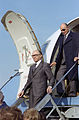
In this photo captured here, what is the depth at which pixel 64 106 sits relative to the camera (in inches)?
198

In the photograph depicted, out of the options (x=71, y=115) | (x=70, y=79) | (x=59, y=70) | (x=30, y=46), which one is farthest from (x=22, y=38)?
(x=71, y=115)

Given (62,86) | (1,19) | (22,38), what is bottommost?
(62,86)

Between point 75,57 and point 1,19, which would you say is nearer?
point 75,57

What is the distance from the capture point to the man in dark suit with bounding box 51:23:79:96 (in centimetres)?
523

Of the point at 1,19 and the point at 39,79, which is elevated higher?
the point at 1,19

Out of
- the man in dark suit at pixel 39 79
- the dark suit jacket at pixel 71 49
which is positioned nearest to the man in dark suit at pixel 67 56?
the dark suit jacket at pixel 71 49

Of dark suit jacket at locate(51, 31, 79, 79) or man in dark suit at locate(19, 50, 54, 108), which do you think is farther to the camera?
dark suit jacket at locate(51, 31, 79, 79)

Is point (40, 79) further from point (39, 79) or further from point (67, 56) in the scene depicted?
point (67, 56)

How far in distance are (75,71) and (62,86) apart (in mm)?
412

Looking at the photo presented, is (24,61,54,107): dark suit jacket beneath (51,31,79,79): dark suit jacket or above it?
beneath

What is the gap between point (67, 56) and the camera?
210 inches

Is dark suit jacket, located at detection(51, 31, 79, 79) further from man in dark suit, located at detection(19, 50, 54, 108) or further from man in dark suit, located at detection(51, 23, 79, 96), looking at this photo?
man in dark suit, located at detection(19, 50, 54, 108)

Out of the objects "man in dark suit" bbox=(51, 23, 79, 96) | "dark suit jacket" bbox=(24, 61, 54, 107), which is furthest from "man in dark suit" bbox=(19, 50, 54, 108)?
"man in dark suit" bbox=(51, 23, 79, 96)

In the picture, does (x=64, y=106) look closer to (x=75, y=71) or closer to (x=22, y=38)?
(x=75, y=71)
